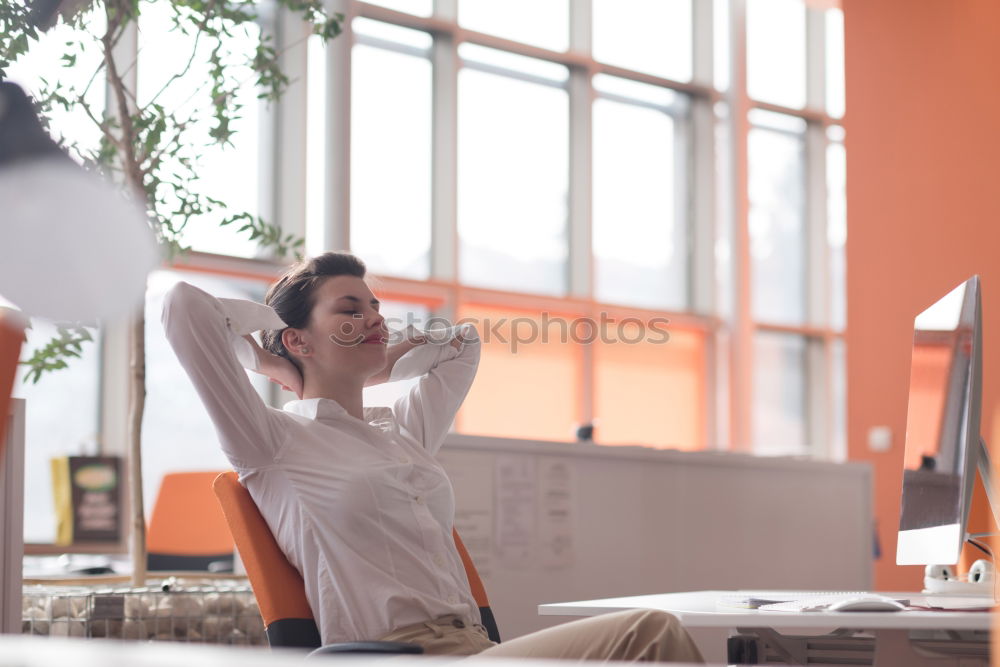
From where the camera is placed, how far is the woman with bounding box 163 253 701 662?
6.16 ft

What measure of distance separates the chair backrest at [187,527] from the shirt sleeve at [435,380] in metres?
2.00

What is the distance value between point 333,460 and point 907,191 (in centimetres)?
393

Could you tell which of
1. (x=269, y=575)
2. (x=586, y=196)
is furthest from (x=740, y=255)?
(x=269, y=575)

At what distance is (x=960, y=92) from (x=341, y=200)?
9.95 feet

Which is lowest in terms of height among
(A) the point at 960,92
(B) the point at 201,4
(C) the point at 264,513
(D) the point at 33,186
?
(C) the point at 264,513

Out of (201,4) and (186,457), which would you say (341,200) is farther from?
(201,4)

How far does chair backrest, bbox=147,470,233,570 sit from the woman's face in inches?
88.1

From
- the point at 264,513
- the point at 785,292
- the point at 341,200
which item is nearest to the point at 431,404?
the point at 264,513

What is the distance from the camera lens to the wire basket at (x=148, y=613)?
8.01ft

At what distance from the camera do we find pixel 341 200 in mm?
6199

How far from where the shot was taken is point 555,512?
3369mm

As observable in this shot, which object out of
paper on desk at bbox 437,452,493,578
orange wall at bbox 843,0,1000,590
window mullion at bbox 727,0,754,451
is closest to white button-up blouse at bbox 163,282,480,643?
paper on desk at bbox 437,452,493,578

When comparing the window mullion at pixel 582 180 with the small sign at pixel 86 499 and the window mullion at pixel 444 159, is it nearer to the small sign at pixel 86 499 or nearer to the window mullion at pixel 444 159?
the window mullion at pixel 444 159

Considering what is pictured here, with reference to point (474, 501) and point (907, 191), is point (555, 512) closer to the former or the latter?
point (474, 501)
